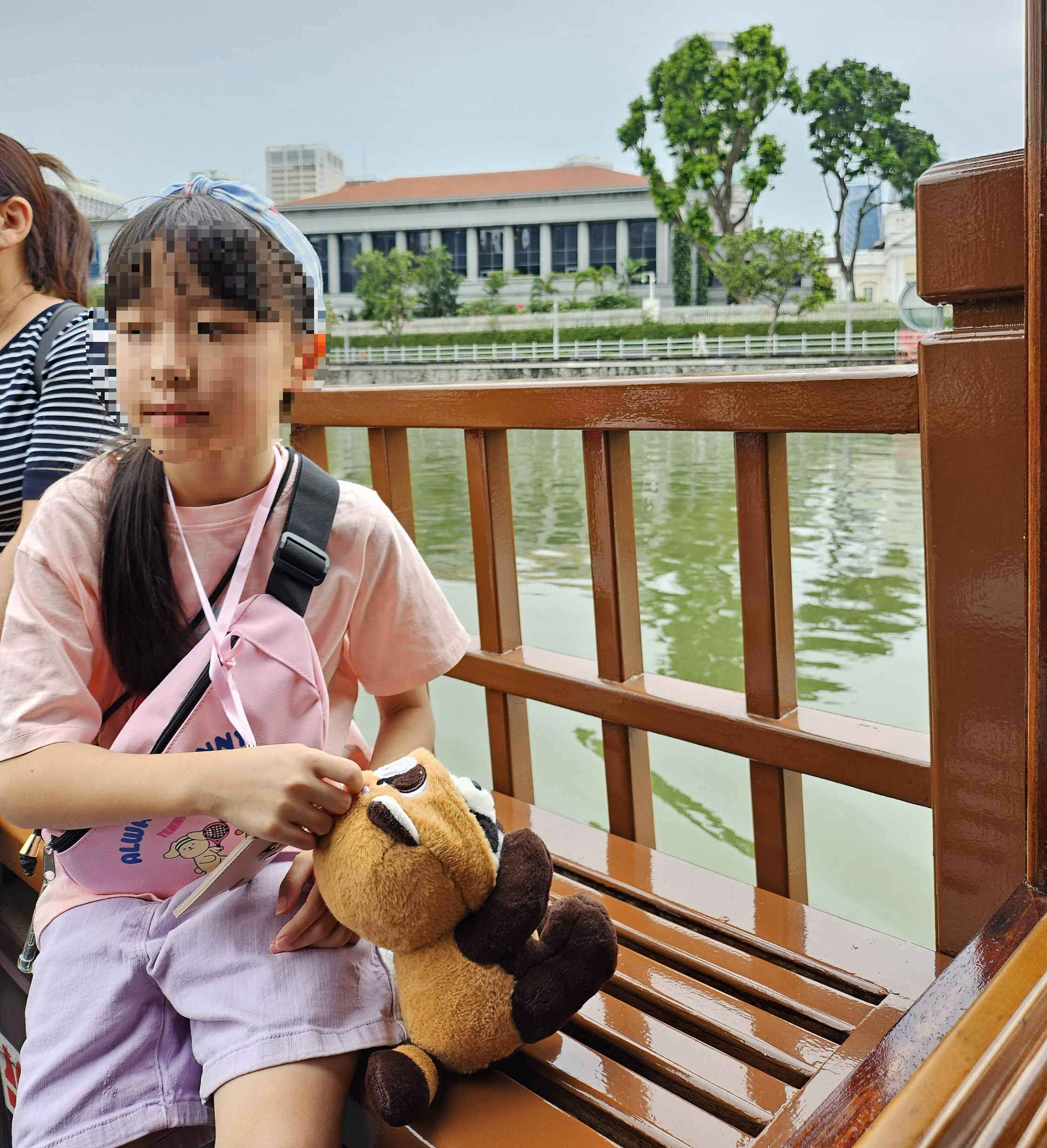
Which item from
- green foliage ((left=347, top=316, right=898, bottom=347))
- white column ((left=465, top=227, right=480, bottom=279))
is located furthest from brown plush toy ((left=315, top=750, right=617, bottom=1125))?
white column ((left=465, top=227, right=480, bottom=279))

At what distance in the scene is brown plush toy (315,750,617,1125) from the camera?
0.69 metres

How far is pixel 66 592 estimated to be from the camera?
779 millimetres

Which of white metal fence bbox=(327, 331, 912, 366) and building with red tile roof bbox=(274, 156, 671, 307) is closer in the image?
white metal fence bbox=(327, 331, 912, 366)

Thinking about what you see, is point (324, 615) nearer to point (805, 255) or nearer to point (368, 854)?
point (368, 854)

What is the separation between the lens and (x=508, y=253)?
120ft

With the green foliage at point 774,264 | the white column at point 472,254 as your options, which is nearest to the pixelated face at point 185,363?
the green foliage at point 774,264

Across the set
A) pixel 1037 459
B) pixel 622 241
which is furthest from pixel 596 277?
pixel 1037 459

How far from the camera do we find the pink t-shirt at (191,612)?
76 cm

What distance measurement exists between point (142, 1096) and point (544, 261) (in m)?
37.6

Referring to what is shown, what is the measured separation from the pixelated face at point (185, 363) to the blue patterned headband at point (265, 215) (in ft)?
0.24

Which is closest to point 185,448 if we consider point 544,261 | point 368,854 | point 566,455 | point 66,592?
point 66,592

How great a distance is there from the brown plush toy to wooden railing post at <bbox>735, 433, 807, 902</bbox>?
1.25 ft

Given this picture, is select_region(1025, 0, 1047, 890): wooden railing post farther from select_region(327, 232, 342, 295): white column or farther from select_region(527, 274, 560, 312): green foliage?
select_region(327, 232, 342, 295): white column

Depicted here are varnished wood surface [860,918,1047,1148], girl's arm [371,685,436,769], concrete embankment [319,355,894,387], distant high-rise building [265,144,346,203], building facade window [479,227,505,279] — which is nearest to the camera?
varnished wood surface [860,918,1047,1148]
